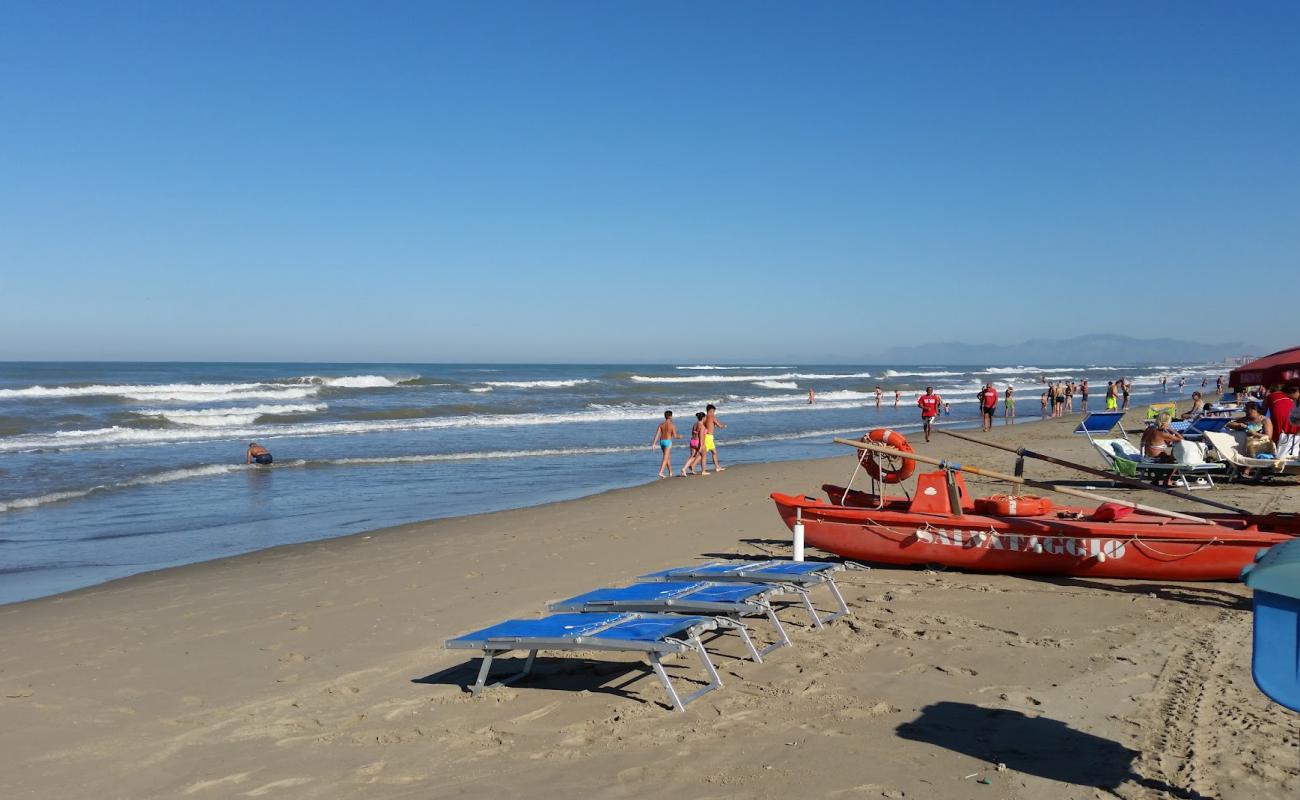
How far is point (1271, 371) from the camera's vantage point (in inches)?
559

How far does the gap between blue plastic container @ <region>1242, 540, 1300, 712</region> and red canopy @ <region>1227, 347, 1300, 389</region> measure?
41.9ft

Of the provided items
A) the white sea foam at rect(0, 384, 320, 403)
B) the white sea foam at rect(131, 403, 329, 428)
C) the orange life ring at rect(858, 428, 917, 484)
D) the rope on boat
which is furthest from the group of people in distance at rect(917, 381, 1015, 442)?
the white sea foam at rect(0, 384, 320, 403)

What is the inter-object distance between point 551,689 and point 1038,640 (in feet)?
11.2

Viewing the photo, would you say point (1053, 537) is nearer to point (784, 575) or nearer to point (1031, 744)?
point (784, 575)

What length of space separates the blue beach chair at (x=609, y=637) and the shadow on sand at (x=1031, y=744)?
1207 millimetres

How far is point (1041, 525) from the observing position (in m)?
8.57

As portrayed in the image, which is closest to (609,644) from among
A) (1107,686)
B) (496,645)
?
(496,645)

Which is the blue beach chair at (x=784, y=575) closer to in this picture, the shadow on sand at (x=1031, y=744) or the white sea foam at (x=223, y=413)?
the shadow on sand at (x=1031, y=744)

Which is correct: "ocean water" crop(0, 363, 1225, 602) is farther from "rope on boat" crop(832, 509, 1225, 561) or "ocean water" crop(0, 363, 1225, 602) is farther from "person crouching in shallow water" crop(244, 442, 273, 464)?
"rope on boat" crop(832, 509, 1225, 561)

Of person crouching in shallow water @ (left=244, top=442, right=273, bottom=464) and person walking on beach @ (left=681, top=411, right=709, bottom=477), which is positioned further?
person crouching in shallow water @ (left=244, top=442, right=273, bottom=464)

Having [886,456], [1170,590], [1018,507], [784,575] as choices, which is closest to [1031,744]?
[784,575]

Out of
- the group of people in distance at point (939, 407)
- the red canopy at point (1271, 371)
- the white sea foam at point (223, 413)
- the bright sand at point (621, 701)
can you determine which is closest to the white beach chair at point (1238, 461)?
the red canopy at point (1271, 371)

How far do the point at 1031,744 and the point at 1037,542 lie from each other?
13.8 ft

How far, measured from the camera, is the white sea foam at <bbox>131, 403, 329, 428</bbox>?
1273 inches
